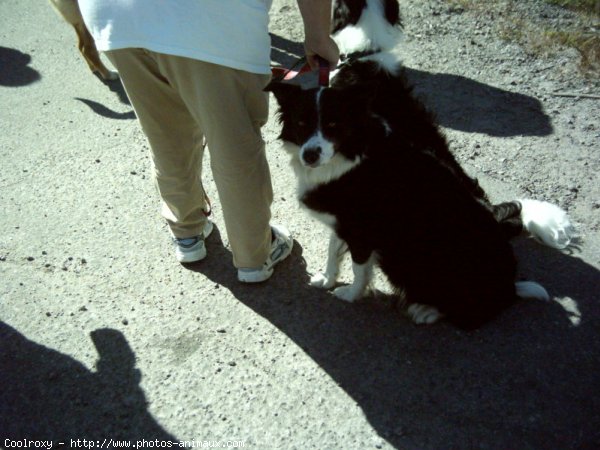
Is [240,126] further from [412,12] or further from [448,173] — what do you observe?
[412,12]

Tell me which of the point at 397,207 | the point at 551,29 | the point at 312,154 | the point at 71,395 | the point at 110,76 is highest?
the point at 312,154

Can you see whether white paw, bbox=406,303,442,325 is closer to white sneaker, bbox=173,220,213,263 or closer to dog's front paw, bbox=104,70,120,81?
white sneaker, bbox=173,220,213,263

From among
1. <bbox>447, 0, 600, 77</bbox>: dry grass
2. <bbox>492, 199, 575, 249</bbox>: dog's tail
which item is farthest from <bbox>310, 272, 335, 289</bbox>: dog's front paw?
<bbox>447, 0, 600, 77</bbox>: dry grass

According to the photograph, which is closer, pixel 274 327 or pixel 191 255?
pixel 274 327

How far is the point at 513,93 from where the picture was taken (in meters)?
4.56

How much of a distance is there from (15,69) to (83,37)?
99 cm

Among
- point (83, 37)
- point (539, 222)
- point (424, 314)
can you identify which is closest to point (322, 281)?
point (424, 314)

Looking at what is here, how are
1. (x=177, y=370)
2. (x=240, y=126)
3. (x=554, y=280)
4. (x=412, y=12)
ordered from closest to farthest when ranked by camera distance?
(x=240, y=126) → (x=177, y=370) → (x=554, y=280) → (x=412, y=12)

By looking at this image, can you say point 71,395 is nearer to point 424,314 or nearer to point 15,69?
point 424,314

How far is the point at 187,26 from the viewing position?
2.18 metres

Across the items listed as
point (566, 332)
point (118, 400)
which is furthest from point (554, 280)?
point (118, 400)

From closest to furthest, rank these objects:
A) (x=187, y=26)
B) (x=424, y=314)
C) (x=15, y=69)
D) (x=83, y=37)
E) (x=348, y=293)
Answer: (x=187, y=26) → (x=424, y=314) → (x=348, y=293) → (x=83, y=37) → (x=15, y=69)

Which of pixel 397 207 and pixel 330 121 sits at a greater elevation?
pixel 330 121

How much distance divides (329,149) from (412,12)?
387 centimetres
